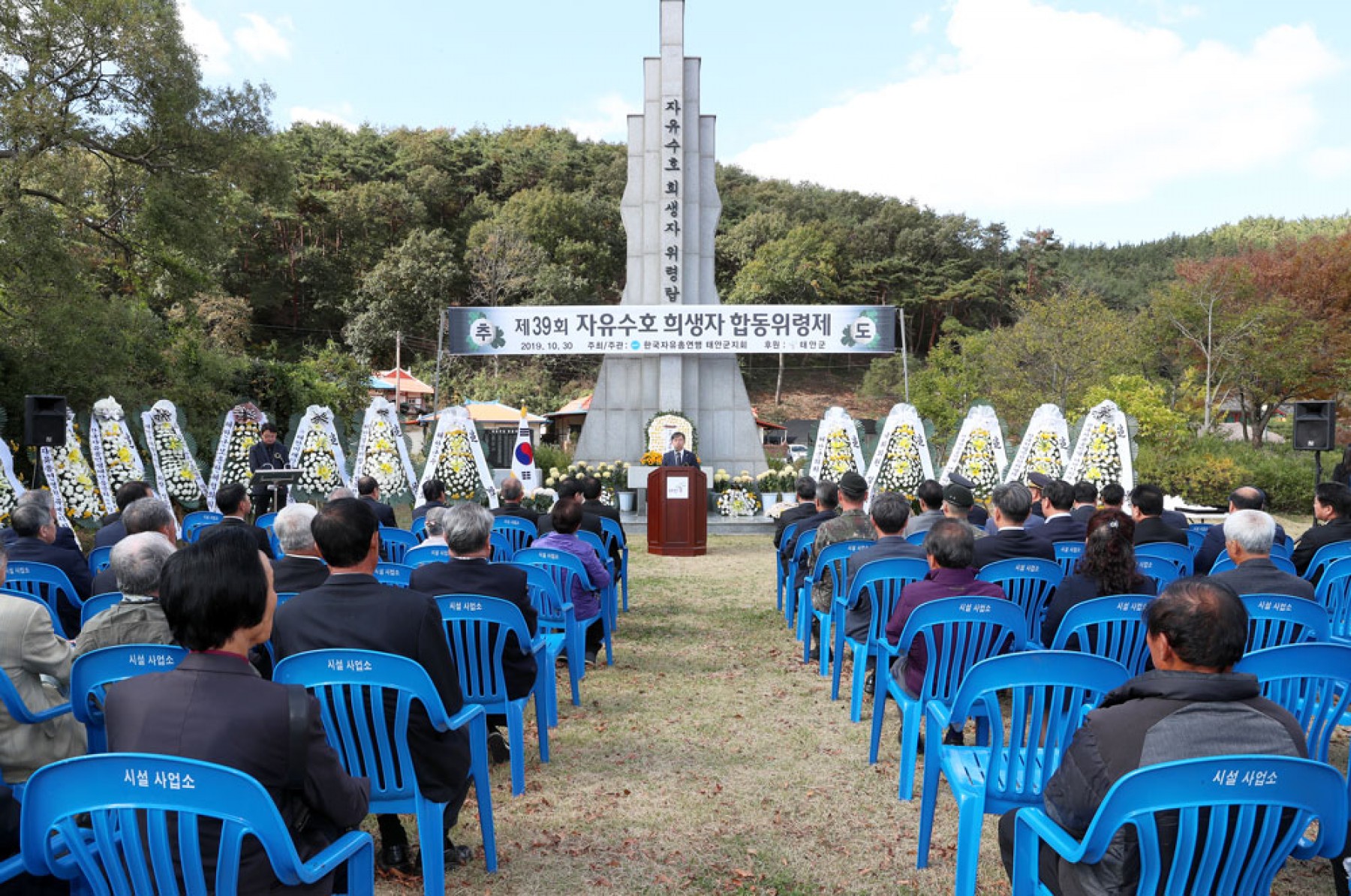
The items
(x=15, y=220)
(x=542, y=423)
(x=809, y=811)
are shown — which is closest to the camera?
(x=809, y=811)

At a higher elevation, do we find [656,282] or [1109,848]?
[656,282]

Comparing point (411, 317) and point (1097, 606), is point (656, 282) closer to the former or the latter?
point (1097, 606)

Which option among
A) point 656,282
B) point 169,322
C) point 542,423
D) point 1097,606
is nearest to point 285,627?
point 1097,606

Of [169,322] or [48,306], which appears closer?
[48,306]

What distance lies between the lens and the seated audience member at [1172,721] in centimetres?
176

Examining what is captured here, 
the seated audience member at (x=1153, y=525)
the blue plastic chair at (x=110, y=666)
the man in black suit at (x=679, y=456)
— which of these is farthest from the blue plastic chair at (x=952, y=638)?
the man in black suit at (x=679, y=456)

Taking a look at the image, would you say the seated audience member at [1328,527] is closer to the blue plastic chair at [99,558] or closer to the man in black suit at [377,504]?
the man in black suit at [377,504]

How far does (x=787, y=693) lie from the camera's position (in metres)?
4.90

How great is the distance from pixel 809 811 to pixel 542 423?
2574cm

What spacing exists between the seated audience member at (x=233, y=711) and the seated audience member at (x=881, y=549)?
2781 millimetres

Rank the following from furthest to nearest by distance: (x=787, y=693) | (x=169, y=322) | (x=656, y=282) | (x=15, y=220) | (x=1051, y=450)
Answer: (x=169, y=322) < (x=656, y=282) < (x=1051, y=450) < (x=15, y=220) < (x=787, y=693)

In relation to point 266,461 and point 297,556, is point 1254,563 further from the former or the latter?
point 266,461

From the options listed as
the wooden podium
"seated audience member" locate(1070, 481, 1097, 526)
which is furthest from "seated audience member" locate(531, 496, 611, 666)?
the wooden podium

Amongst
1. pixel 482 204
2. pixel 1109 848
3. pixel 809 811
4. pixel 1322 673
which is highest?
pixel 482 204
